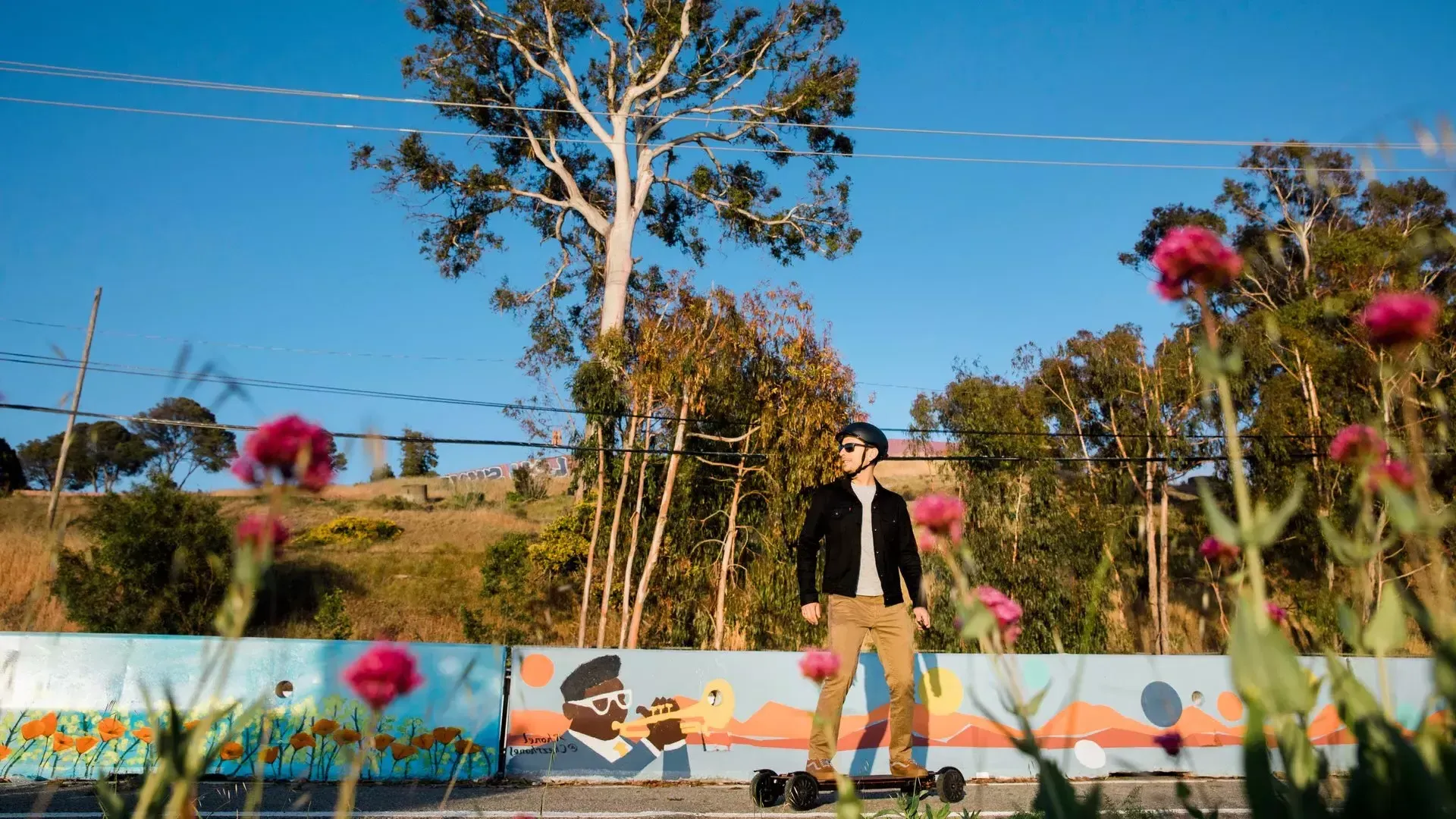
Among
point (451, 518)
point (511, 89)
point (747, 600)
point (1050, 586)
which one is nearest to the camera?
point (747, 600)

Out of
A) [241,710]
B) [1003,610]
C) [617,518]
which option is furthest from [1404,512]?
[617,518]

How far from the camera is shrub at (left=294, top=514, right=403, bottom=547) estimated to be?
23.5 meters

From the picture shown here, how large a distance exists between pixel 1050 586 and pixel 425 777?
1309 cm

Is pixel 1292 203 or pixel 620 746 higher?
pixel 1292 203

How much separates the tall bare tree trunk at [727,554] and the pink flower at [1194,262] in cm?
1290

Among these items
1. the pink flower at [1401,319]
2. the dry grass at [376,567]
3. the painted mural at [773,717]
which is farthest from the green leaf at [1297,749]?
the dry grass at [376,567]

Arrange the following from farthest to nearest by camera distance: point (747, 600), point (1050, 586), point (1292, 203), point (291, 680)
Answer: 1. point (1292, 203)
2. point (1050, 586)
3. point (747, 600)
4. point (291, 680)

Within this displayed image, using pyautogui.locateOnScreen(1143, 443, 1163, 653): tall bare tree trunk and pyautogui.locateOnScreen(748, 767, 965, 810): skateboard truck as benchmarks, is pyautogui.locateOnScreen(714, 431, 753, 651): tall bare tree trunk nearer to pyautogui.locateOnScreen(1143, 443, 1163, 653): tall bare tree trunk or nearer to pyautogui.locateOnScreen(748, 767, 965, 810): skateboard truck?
pyautogui.locateOnScreen(748, 767, 965, 810): skateboard truck

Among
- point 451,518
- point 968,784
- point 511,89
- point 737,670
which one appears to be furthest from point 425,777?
point 451,518

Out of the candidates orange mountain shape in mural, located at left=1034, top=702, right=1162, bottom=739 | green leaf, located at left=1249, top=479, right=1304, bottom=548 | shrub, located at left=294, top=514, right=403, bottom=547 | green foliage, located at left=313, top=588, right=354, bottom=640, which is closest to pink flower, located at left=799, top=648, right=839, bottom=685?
green leaf, located at left=1249, top=479, right=1304, bottom=548

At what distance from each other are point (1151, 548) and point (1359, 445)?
19.7m

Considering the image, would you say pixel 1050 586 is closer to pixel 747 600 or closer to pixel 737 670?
pixel 747 600

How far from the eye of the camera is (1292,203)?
2405 centimetres

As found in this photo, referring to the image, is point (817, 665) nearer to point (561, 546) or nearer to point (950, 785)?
point (950, 785)
